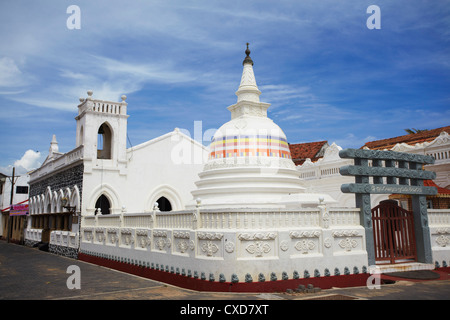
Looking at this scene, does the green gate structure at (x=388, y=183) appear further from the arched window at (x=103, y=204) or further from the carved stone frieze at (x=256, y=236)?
the arched window at (x=103, y=204)

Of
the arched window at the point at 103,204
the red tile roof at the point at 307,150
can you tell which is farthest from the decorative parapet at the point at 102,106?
the red tile roof at the point at 307,150

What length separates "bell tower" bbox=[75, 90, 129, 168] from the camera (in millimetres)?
20828

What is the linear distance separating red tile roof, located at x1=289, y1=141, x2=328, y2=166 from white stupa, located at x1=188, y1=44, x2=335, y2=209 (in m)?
14.9

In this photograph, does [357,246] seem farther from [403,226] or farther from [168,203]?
[168,203]

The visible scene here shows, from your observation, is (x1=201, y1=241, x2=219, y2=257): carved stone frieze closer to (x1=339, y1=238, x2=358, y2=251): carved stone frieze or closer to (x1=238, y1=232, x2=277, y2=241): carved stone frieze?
(x1=238, y1=232, x2=277, y2=241): carved stone frieze

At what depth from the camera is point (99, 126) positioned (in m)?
21.5

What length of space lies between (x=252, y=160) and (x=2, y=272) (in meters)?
11.0

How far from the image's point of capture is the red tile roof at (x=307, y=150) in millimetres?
32806

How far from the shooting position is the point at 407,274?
39.2 feet

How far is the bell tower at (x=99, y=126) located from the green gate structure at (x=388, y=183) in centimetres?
1355

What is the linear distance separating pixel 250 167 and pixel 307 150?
20.1 meters

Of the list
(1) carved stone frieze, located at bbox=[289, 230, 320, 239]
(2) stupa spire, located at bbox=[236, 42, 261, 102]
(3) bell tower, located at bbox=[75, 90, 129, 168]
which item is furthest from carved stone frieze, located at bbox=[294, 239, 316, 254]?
(3) bell tower, located at bbox=[75, 90, 129, 168]

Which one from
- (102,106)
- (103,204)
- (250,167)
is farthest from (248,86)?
(103,204)
